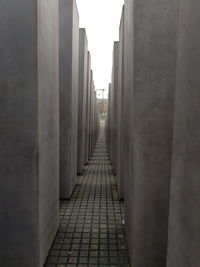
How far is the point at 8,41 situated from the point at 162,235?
10.3 feet

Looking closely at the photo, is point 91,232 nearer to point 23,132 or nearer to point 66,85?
point 23,132

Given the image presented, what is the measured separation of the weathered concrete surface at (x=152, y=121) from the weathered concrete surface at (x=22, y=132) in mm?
1235

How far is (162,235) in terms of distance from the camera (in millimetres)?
3916

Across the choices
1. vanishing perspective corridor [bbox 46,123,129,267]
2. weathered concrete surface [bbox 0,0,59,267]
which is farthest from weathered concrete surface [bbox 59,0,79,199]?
weathered concrete surface [bbox 0,0,59,267]

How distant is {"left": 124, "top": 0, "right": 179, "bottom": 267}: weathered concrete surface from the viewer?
3.84 m

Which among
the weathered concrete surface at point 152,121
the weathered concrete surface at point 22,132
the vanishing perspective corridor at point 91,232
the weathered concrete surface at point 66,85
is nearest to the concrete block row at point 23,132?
the weathered concrete surface at point 22,132

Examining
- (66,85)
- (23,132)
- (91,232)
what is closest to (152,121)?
(23,132)

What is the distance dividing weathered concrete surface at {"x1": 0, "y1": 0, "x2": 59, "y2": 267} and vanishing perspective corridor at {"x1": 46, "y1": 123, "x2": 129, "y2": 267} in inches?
25.9

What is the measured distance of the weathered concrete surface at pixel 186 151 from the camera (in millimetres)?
2039

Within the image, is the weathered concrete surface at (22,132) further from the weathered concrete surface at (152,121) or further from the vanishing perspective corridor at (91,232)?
the weathered concrete surface at (152,121)

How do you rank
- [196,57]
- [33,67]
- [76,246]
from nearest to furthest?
[196,57] → [33,67] → [76,246]

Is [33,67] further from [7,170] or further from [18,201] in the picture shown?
[18,201]

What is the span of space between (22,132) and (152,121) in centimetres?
165

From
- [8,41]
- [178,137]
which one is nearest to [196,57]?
[178,137]
